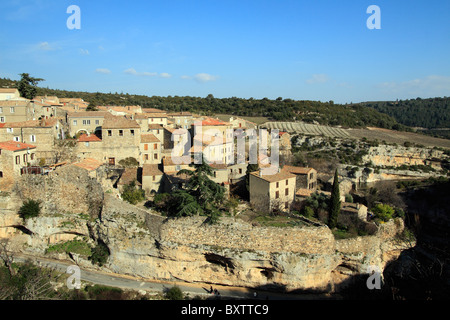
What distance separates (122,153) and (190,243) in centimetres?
1372

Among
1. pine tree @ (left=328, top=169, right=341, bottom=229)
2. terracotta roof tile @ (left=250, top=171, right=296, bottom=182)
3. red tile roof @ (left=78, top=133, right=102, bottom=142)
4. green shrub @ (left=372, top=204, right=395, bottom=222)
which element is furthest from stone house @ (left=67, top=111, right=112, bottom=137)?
green shrub @ (left=372, top=204, right=395, bottom=222)

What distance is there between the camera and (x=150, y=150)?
31.7m

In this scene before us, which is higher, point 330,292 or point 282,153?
point 282,153

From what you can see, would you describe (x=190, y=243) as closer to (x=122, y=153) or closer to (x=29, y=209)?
(x=29, y=209)

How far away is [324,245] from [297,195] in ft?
25.1

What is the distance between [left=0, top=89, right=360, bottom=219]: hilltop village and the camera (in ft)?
81.1

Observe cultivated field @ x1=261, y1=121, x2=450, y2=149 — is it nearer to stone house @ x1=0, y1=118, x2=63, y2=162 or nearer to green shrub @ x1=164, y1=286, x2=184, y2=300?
stone house @ x1=0, y1=118, x2=63, y2=162

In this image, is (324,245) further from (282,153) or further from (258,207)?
(282,153)

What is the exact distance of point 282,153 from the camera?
41531mm

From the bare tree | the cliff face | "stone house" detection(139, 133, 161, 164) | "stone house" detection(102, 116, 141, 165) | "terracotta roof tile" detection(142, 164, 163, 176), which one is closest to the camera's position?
the cliff face

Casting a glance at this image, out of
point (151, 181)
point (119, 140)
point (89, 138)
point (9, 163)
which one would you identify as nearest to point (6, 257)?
point (9, 163)

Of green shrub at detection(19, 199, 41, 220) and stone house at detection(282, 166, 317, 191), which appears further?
stone house at detection(282, 166, 317, 191)

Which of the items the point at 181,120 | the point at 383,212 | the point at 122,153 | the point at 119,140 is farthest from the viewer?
the point at 181,120
